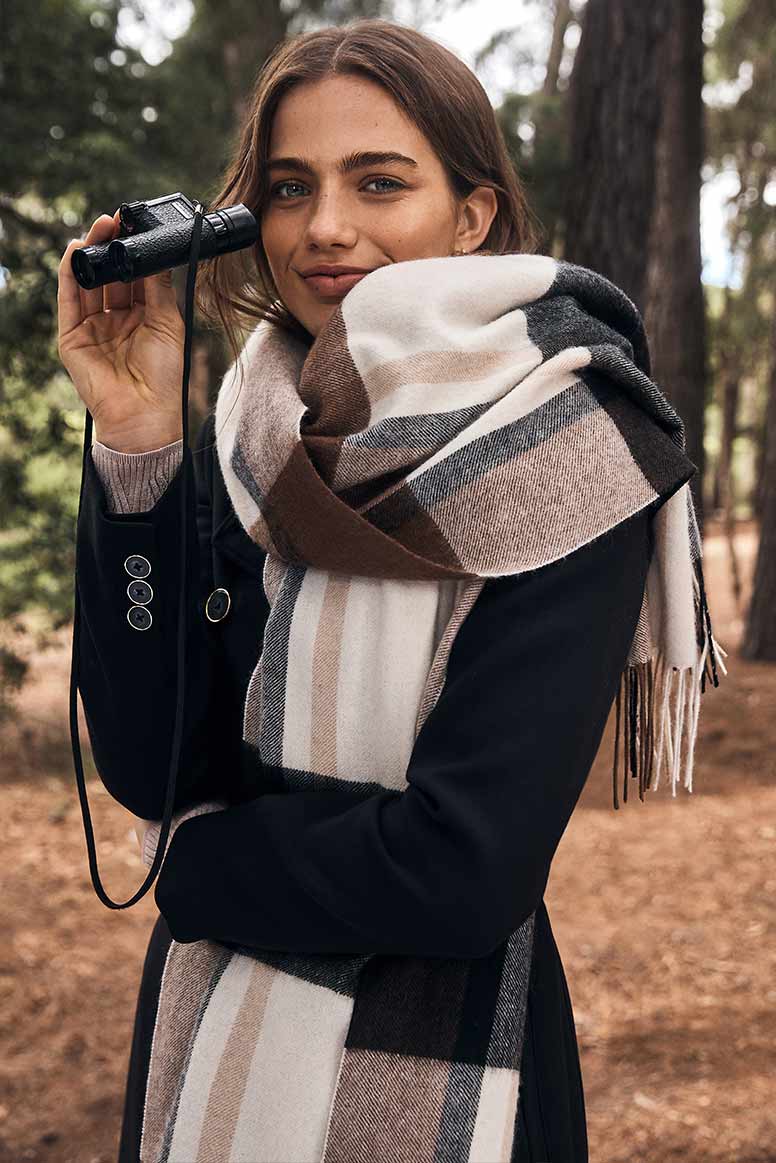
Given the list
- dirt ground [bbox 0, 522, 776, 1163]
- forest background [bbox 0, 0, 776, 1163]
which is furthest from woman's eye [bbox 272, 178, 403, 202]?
dirt ground [bbox 0, 522, 776, 1163]

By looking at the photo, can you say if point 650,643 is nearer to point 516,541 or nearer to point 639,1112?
point 516,541

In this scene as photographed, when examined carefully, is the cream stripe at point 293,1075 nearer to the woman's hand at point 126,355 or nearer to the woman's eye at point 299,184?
the woman's hand at point 126,355

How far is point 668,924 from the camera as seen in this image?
175 inches

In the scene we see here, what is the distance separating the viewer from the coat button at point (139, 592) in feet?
4.56

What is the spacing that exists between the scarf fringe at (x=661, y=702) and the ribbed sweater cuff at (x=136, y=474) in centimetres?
69

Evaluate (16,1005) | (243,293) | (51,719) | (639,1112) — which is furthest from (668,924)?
(51,719)

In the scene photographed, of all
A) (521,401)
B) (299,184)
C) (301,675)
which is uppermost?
(299,184)

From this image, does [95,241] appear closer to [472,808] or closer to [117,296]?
[117,296]

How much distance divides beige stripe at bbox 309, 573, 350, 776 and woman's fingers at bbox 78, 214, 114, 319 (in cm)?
50

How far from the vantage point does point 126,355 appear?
4.81ft

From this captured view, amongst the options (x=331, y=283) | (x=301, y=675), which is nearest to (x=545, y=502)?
(x=301, y=675)

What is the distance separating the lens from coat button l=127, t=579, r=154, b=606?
54.7 inches

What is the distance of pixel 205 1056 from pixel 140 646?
52 centimetres

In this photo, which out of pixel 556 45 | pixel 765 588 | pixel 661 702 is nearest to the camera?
pixel 661 702
